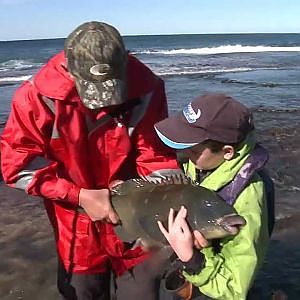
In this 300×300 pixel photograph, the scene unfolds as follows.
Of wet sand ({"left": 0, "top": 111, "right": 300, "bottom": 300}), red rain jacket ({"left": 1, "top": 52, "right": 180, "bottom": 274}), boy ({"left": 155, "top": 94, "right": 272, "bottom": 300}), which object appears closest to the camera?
boy ({"left": 155, "top": 94, "right": 272, "bottom": 300})

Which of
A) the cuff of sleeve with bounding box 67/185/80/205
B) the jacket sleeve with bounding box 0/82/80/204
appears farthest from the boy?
the jacket sleeve with bounding box 0/82/80/204

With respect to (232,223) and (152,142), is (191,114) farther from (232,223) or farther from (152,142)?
(232,223)

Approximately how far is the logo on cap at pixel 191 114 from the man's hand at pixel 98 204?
701 mm

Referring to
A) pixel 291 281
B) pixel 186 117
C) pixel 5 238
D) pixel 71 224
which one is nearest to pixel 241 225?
pixel 186 117

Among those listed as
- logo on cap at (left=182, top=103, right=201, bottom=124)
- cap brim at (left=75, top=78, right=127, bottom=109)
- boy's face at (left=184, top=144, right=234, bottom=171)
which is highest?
cap brim at (left=75, top=78, right=127, bottom=109)

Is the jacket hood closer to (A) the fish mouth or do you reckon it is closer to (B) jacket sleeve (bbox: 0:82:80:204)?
(B) jacket sleeve (bbox: 0:82:80:204)

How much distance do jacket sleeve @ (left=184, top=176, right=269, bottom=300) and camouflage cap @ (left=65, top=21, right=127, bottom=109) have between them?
0.91 metres

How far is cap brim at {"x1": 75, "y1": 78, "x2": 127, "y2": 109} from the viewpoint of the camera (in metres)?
3.14

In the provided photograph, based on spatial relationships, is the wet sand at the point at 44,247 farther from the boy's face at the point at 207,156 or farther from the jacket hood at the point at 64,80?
the jacket hood at the point at 64,80

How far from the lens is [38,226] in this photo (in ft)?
23.2

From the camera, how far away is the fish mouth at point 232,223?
2893mm

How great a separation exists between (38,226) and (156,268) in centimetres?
354

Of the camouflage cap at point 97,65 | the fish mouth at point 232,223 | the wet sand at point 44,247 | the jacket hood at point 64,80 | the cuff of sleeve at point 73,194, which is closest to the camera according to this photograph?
the fish mouth at point 232,223

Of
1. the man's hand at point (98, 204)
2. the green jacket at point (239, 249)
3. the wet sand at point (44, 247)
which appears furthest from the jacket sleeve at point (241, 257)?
the wet sand at point (44, 247)
